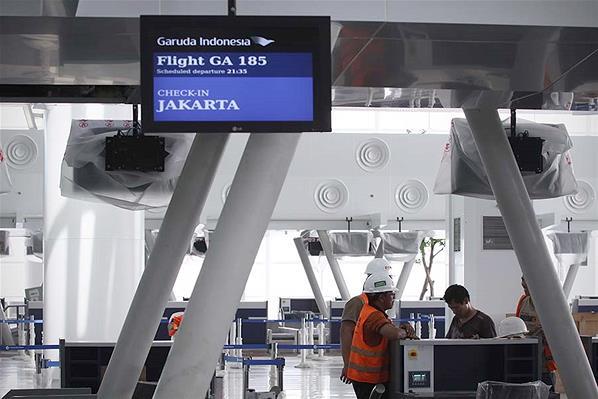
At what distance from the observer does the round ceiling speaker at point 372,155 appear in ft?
75.6

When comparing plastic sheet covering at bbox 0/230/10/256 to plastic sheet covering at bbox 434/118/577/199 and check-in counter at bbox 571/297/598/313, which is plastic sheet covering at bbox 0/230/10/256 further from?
plastic sheet covering at bbox 434/118/577/199

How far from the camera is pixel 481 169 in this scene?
12.4 m

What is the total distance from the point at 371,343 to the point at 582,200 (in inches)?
589

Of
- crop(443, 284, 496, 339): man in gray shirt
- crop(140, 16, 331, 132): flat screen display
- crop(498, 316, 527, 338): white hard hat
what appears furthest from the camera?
crop(443, 284, 496, 339): man in gray shirt

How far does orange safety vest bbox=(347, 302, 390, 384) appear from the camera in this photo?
30.0ft

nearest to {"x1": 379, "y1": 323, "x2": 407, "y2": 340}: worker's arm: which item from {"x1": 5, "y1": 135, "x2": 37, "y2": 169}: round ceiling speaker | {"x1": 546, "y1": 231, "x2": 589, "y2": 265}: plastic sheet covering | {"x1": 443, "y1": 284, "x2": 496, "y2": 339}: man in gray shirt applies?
{"x1": 443, "y1": 284, "x2": 496, "y2": 339}: man in gray shirt

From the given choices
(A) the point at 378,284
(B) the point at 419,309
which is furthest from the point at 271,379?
(A) the point at 378,284

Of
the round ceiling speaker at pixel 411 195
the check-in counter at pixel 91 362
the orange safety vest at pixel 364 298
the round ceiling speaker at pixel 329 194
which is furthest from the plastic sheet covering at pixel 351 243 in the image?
the check-in counter at pixel 91 362

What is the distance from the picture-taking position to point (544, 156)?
12.0 metres

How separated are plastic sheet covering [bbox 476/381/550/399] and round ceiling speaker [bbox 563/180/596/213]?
15.6 metres

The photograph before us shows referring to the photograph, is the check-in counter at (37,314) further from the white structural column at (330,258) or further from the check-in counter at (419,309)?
the check-in counter at (419,309)

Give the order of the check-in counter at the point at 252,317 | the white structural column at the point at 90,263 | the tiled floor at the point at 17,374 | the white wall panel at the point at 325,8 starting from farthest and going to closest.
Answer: the check-in counter at the point at 252,317 < the tiled floor at the point at 17,374 < the white structural column at the point at 90,263 < the white wall panel at the point at 325,8

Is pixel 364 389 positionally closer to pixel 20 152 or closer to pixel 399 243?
pixel 20 152

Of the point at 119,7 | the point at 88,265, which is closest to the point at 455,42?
the point at 119,7
